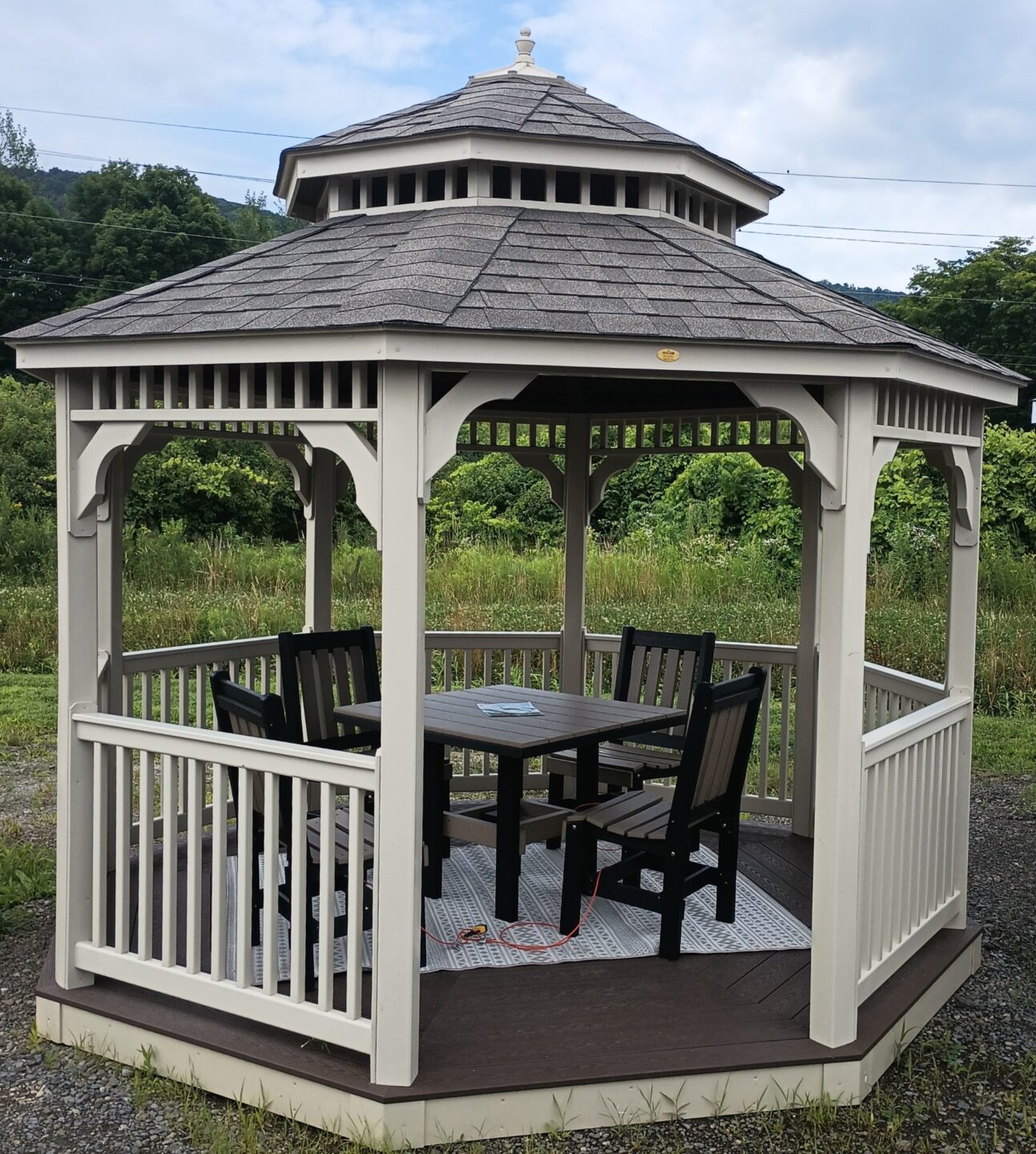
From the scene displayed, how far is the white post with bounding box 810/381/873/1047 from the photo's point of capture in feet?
12.3

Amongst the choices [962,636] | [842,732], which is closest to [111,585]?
[842,732]

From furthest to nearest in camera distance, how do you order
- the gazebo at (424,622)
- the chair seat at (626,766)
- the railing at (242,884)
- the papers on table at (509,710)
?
the chair seat at (626,766)
the papers on table at (509,710)
the railing at (242,884)
the gazebo at (424,622)

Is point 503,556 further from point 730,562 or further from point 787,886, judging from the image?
point 787,886

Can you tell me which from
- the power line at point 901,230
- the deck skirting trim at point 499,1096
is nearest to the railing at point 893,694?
the deck skirting trim at point 499,1096

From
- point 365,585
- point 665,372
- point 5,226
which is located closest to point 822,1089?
point 665,372

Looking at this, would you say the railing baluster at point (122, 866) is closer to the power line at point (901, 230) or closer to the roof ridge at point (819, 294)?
the roof ridge at point (819, 294)

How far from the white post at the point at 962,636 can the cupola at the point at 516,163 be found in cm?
164

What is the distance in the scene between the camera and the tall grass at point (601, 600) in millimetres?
11117

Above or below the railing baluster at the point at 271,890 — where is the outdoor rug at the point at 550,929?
below

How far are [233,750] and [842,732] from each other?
200cm

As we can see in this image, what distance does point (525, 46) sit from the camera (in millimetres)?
5930

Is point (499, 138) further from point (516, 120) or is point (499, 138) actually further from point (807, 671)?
point (807, 671)

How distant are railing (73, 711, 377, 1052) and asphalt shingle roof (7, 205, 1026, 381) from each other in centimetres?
136

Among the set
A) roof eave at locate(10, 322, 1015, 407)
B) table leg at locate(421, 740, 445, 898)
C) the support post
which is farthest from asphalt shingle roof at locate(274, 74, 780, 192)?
table leg at locate(421, 740, 445, 898)
